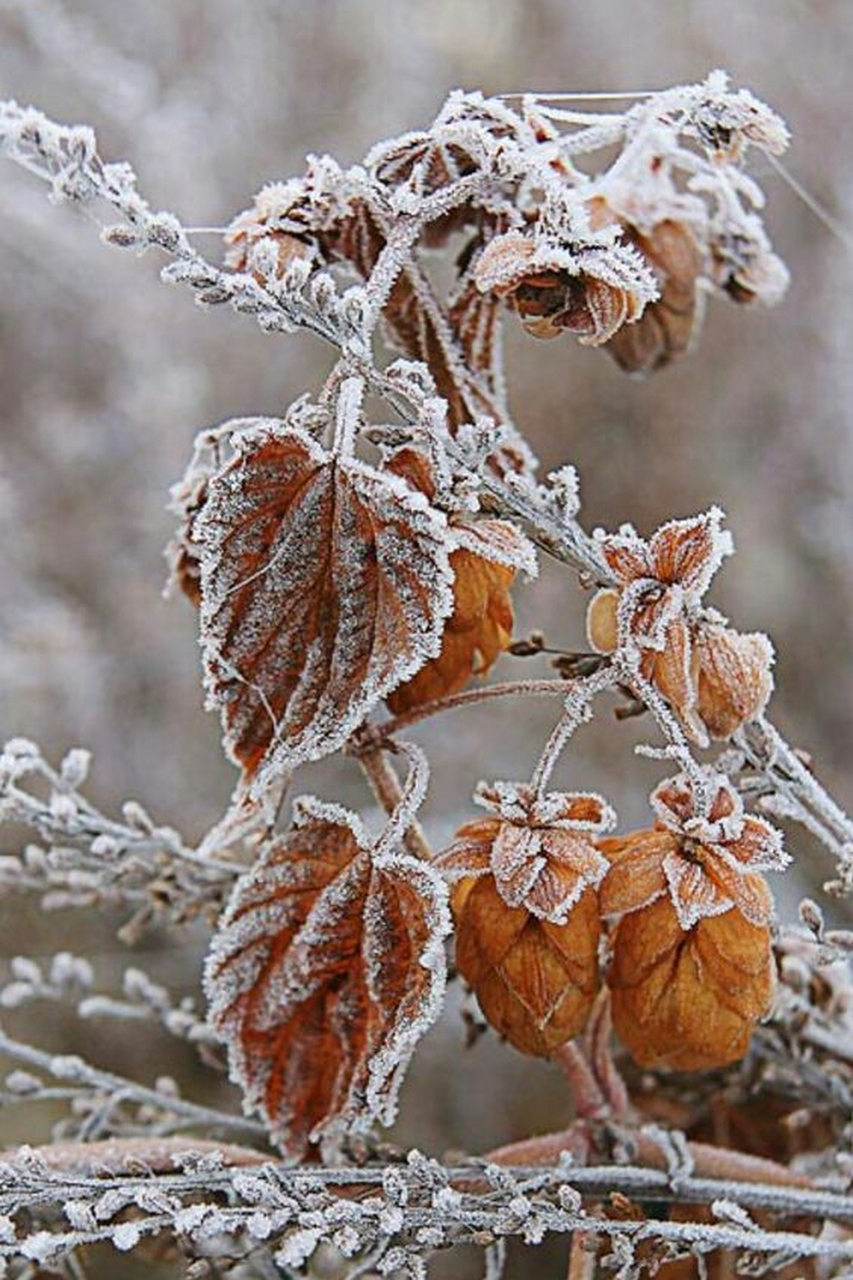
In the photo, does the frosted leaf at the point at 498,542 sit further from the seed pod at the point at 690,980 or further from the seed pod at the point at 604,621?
the seed pod at the point at 690,980

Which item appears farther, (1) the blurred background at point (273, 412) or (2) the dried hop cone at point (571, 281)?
(1) the blurred background at point (273, 412)

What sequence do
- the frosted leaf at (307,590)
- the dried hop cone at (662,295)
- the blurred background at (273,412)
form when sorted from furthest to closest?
the blurred background at (273,412)
the dried hop cone at (662,295)
the frosted leaf at (307,590)

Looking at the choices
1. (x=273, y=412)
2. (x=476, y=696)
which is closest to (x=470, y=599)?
(x=476, y=696)

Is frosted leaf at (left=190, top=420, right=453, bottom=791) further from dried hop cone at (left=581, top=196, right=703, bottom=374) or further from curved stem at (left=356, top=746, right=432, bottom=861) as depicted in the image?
dried hop cone at (left=581, top=196, right=703, bottom=374)

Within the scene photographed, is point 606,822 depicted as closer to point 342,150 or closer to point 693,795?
point 693,795

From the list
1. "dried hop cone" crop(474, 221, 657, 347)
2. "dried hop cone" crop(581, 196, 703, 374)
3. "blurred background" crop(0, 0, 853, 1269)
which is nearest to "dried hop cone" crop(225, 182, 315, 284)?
"dried hop cone" crop(474, 221, 657, 347)

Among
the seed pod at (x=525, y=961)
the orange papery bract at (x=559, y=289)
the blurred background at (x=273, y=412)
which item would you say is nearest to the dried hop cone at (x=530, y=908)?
the seed pod at (x=525, y=961)
